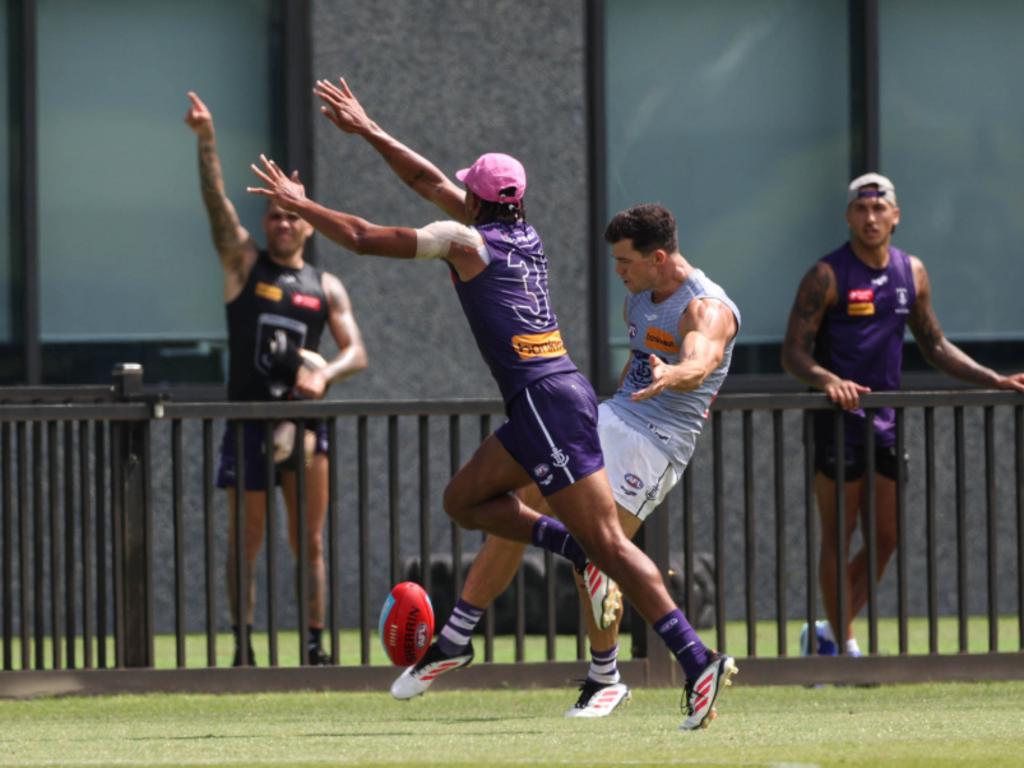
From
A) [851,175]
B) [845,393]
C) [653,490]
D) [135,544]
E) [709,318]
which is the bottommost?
[135,544]

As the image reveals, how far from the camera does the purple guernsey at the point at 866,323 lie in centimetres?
1038

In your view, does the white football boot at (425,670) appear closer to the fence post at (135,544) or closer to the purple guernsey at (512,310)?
the purple guernsey at (512,310)

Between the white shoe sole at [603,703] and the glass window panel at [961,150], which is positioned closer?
the white shoe sole at [603,703]

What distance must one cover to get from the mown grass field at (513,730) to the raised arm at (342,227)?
1631 millimetres

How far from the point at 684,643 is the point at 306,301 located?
3.93 m

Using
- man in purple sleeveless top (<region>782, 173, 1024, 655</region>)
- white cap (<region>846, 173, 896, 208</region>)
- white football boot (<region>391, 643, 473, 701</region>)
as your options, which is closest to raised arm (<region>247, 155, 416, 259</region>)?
white football boot (<region>391, 643, 473, 701</region>)

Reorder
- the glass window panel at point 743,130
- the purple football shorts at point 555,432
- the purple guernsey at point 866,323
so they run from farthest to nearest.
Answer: the glass window panel at point 743,130, the purple guernsey at point 866,323, the purple football shorts at point 555,432

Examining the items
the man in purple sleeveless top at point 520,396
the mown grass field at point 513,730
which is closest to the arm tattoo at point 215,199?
the man in purple sleeveless top at point 520,396

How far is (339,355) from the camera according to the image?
11078mm

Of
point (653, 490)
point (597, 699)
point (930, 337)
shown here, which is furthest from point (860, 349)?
point (597, 699)

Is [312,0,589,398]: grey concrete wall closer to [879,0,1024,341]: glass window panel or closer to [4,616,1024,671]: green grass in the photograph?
[4,616,1024,671]: green grass

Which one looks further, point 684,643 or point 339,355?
point 339,355

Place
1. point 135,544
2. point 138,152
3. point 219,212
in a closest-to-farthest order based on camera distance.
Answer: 1. point 135,544
2. point 219,212
3. point 138,152

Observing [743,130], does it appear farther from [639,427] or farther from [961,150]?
[639,427]
